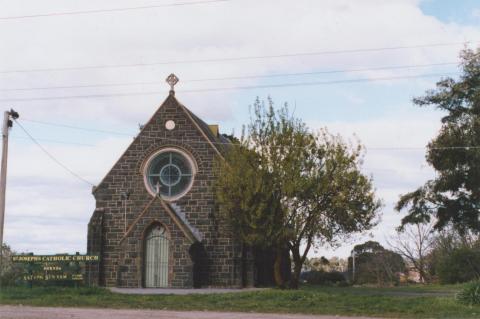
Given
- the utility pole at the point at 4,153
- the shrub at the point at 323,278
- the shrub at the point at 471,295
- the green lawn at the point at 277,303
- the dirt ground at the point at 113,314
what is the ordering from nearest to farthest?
1. the dirt ground at the point at 113,314
2. the green lawn at the point at 277,303
3. the shrub at the point at 471,295
4. the utility pole at the point at 4,153
5. the shrub at the point at 323,278

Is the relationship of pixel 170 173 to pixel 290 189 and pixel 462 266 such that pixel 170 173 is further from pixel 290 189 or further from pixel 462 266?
pixel 462 266

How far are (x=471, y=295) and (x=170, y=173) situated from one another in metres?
18.8

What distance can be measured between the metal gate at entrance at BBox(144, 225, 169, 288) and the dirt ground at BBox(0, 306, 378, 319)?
13.3 metres

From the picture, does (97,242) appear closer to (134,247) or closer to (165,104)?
(134,247)

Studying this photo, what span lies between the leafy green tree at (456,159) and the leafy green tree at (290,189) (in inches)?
321

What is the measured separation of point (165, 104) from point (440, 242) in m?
30.0

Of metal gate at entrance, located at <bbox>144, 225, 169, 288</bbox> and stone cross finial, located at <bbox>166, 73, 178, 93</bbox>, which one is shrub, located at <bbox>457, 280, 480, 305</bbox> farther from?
stone cross finial, located at <bbox>166, 73, 178, 93</bbox>

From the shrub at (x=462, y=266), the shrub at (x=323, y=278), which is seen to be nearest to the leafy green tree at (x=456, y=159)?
the shrub at (x=462, y=266)

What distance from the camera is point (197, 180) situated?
3675cm

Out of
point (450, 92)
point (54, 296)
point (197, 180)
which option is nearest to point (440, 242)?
point (450, 92)

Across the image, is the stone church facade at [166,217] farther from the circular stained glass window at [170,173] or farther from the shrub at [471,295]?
the shrub at [471,295]

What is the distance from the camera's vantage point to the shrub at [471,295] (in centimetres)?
2278

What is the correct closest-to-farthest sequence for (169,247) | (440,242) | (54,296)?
(54,296)
(169,247)
(440,242)

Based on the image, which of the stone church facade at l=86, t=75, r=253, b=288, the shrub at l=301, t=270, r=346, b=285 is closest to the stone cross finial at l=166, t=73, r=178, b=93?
Result: the stone church facade at l=86, t=75, r=253, b=288
